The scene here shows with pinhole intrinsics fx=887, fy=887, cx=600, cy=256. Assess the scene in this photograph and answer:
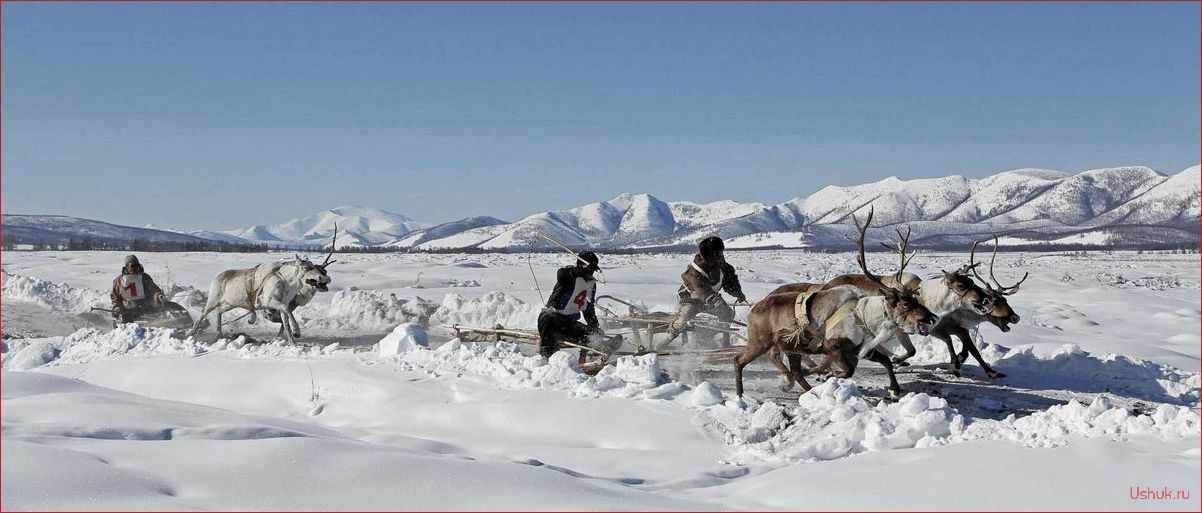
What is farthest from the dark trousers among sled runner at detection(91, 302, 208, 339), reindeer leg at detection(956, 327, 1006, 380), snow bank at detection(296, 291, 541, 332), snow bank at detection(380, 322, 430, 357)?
sled runner at detection(91, 302, 208, 339)

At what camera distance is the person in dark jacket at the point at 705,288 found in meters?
10.4

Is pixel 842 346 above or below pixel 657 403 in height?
above

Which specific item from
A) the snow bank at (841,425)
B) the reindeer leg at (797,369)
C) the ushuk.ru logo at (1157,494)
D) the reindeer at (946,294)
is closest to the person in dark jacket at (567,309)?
the reindeer leg at (797,369)

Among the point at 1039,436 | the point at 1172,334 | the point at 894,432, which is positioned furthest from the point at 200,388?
the point at 1172,334

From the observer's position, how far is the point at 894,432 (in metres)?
6.08

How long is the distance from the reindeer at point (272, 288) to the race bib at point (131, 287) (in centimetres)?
135

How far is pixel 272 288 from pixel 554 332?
210 inches

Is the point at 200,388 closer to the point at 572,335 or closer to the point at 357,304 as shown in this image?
the point at 572,335

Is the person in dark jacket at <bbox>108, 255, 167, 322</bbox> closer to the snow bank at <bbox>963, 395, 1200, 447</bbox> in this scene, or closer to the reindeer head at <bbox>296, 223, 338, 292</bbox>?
the reindeer head at <bbox>296, 223, 338, 292</bbox>

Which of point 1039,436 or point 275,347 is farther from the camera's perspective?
point 275,347

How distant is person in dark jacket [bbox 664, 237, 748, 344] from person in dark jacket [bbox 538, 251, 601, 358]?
4.64 feet

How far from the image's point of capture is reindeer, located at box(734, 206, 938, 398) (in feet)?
24.2

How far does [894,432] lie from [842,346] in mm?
1611

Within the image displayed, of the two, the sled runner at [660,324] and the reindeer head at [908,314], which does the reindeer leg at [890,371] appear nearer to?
the reindeer head at [908,314]
